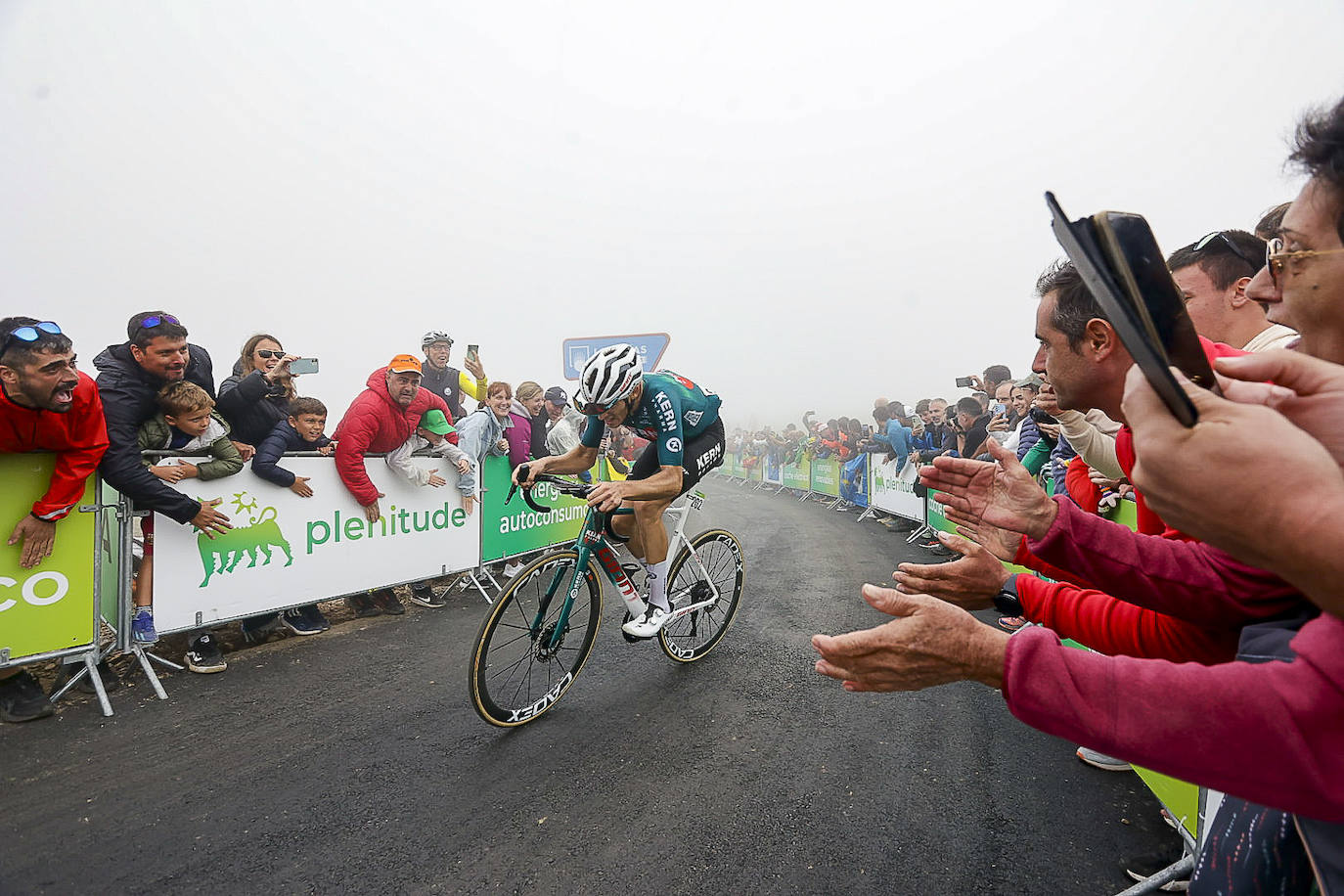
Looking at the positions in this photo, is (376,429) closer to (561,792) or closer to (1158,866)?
(561,792)

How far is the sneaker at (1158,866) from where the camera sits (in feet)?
6.84

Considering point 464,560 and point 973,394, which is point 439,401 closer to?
point 464,560

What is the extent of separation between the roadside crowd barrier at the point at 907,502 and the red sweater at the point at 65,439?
4.63 m

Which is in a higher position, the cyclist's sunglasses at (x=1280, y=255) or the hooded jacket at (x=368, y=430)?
the cyclist's sunglasses at (x=1280, y=255)

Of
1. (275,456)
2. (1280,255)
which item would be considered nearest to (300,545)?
(275,456)

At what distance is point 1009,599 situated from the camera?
176 centimetres

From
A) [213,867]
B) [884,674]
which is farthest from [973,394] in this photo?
[213,867]

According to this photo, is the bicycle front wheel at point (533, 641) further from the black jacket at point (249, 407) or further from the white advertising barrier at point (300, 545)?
the black jacket at point (249, 407)

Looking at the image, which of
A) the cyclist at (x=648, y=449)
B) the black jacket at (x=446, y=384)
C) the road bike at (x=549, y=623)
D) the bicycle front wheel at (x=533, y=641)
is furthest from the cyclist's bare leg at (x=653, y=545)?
the black jacket at (x=446, y=384)

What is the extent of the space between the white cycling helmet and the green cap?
3342mm

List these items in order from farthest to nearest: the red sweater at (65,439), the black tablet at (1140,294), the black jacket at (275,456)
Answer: the black jacket at (275,456) < the red sweater at (65,439) < the black tablet at (1140,294)

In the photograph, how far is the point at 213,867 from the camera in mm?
2209

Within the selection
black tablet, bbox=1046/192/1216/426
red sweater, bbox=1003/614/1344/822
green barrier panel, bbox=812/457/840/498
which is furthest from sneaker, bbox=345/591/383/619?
green barrier panel, bbox=812/457/840/498

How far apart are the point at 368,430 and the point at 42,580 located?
235 cm
